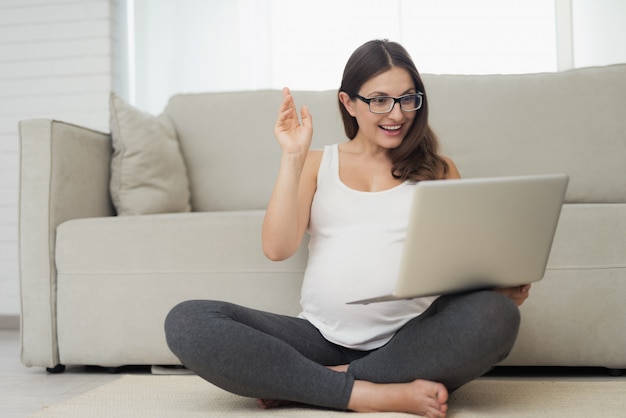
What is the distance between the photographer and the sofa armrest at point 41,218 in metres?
2.22

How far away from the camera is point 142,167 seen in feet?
8.23

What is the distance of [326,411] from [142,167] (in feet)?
4.28

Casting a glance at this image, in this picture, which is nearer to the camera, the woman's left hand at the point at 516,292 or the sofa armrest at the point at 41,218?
the woman's left hand at the point at 516,292

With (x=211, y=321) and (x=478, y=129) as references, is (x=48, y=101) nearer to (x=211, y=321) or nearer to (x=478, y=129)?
(x=478, y=129)

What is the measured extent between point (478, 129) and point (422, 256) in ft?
4.82

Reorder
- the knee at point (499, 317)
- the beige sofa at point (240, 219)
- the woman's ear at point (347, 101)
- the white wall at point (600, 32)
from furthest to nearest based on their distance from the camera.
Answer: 1. the white wall at point (600, 32)
2. the beige sofa at point (240, 219)
3. the woman's ear at point (347, 101)
4. the knee at point (499, 317)

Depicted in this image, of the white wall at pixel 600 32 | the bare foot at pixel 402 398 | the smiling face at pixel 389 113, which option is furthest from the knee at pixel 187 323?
the white wall at pixel 600 32

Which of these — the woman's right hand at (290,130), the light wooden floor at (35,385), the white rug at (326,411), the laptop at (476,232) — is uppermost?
the woman's right hand at (290,130)

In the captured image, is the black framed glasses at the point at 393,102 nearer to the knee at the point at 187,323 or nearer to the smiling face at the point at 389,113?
the smiling face at the point at 389,113

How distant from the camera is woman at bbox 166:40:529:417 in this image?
141cm

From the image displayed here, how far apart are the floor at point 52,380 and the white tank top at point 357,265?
0.66 m

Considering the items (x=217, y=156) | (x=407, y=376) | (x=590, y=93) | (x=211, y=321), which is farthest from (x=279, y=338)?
(x=590, y=93)

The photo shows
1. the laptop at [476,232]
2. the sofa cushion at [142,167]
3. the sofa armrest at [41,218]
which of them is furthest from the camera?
the sofa cushion at [142,167]

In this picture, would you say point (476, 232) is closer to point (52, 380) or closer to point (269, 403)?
point (269, 403)
